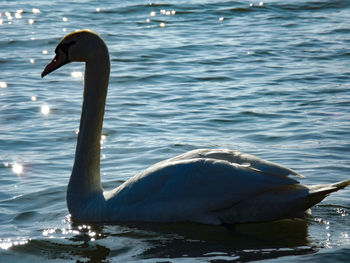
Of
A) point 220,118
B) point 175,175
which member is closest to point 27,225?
point 175,175

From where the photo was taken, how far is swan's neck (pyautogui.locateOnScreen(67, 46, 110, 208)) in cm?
676

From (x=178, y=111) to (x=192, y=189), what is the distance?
4.62 meters

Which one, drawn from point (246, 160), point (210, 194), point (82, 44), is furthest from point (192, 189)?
point (82, 44)

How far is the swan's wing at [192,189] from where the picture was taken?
5871mm

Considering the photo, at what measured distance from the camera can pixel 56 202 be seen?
23.7ft

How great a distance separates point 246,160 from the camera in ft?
20.1

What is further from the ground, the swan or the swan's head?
the swan's head

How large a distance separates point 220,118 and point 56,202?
343cm

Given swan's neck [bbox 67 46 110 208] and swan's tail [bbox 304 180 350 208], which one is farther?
swan's neck [bbox 67 46 110 208]

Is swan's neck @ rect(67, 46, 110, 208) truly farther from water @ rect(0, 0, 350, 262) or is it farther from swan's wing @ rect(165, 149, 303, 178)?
swan's wing @ rect(165, 149, 303, 178)

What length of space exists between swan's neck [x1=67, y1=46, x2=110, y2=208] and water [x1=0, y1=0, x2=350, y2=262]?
45 cm

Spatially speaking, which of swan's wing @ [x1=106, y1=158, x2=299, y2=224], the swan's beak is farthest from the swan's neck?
swan's wing @ [x1=106, y1=158, x2=299, y2=224]

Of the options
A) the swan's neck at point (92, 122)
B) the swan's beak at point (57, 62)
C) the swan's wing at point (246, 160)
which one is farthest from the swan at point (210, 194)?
the swan's beak at point (57, 62)

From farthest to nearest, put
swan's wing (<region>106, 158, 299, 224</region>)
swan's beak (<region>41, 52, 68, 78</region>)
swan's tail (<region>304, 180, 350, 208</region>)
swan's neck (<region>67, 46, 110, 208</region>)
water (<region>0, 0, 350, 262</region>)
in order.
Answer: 1. swan's beak (<region>41, 52, 68, 78</region>)
2. swan's neck (<region>67, 46, 110, 208</region>)
3. water (<region>0, 0, 350, 262</region>)
4. swan's wing (<region>106, 158, 299, 224</region>)
5. swan's tail (<region>304, 180, 350, 208</region>)
